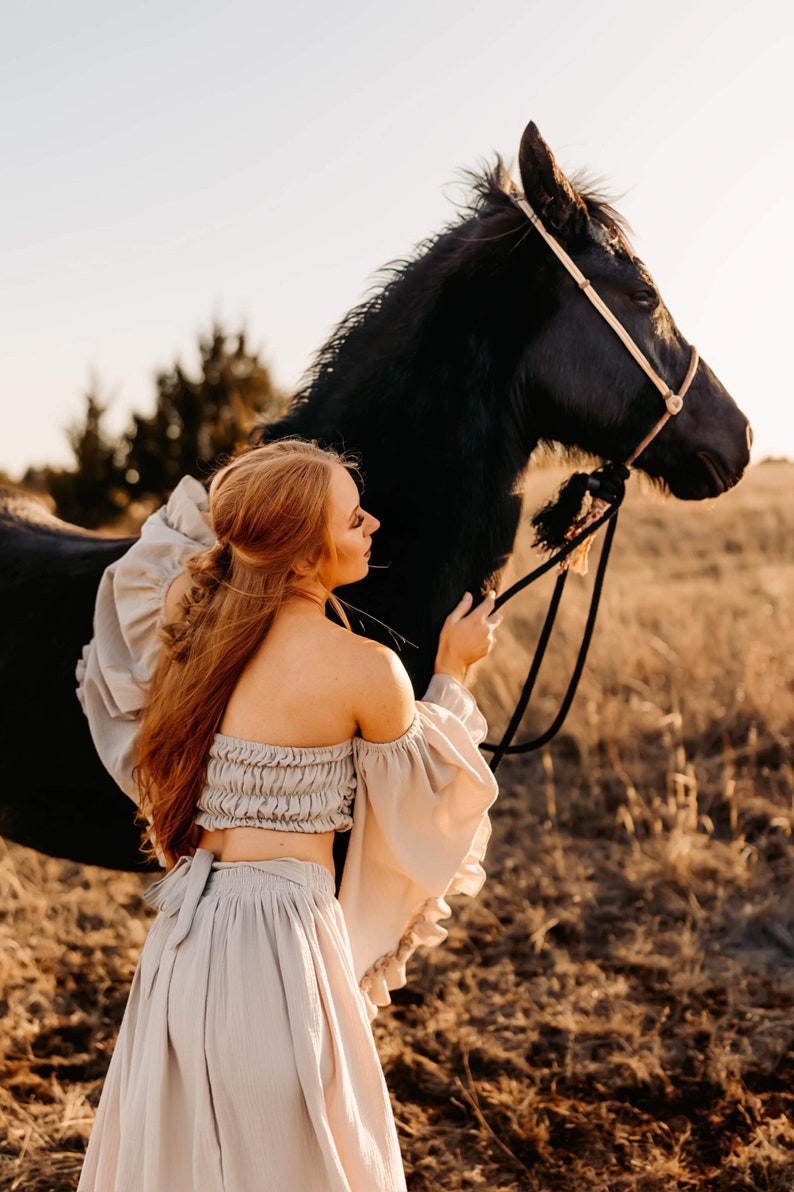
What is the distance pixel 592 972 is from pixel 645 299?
2.44 metres

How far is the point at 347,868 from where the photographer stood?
1922 millimetres

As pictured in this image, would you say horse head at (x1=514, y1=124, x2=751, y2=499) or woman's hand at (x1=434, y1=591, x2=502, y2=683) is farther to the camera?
horse head at (x1=514, y1=124, x2=751, y2=499)

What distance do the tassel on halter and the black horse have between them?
0.08 meters

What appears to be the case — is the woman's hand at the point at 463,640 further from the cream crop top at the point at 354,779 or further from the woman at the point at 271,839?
the woman at the point at 271,839

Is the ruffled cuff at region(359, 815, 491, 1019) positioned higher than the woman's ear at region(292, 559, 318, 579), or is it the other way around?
the woman's ear at region(292, 559, 318, 579)

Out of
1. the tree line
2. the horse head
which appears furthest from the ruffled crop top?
the tree line

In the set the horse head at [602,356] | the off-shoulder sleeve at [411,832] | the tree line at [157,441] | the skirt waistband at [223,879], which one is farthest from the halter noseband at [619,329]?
→ the tree line at [157,441]

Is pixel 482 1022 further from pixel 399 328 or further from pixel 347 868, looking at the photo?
pixel 399 328

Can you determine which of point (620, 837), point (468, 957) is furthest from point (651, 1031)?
point (620, 837)

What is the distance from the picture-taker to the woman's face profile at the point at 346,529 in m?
1.73

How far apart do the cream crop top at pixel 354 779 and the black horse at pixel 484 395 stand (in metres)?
0.24

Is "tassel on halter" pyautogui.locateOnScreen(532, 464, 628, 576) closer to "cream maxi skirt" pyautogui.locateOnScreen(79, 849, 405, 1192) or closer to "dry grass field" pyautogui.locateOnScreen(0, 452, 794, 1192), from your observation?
"dry grass field" pyautogui.locateOnScreen(0, 452, 794, 1192)

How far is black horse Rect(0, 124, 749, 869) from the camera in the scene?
7.47 ft

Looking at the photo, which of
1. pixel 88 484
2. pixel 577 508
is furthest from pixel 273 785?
pixel 88 484
